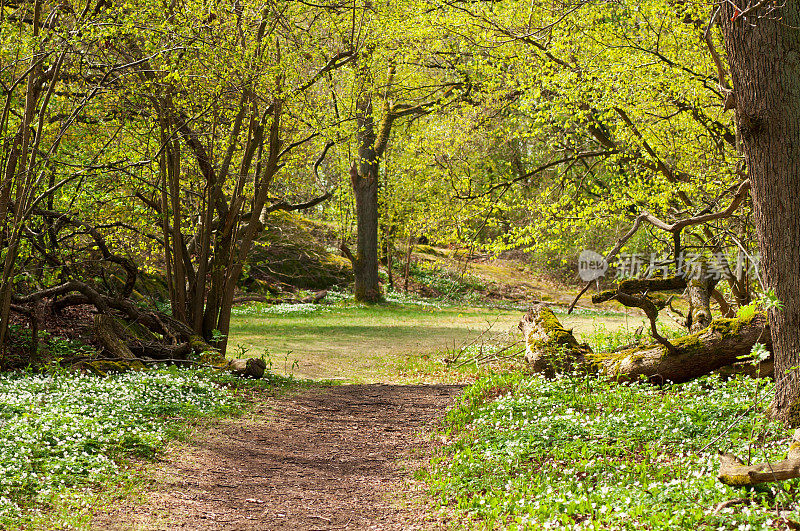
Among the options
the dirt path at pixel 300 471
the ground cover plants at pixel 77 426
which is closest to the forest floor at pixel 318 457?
the dirt path at pixel 300 471

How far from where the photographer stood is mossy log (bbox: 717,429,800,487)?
4.29 meters

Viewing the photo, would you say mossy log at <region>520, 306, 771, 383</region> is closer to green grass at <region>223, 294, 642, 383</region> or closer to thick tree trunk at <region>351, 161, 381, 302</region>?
green grass at <region>223, 294, 642, 383</region>

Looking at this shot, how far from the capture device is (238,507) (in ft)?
19.5

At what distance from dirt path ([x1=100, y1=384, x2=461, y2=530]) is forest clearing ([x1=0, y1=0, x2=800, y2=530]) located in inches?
1.7

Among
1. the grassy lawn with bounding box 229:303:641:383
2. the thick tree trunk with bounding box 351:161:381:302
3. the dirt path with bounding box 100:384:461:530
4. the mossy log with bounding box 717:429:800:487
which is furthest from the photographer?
the thick tree trunk with bounding box 351:161:381:302

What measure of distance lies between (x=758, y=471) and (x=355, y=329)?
54.0ft

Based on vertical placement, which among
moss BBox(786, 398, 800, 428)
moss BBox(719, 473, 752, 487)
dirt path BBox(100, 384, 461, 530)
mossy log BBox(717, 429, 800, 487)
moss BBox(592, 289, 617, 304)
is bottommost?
dirt path BBox(100, 384, 461, 530)

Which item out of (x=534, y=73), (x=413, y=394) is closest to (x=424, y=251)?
(x=534, y=73)

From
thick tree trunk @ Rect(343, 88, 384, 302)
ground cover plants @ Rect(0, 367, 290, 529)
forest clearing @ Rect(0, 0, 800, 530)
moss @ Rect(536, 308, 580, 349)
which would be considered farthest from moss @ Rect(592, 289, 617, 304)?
thick tree trunk @ Rect(343, 88, 384, 302)

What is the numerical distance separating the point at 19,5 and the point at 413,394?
28.4ft

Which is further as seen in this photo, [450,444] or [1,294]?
[1,294]

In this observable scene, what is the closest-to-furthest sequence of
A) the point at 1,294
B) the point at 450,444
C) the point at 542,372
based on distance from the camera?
the point at 450,444, the point at 1,294, the point at 542,372

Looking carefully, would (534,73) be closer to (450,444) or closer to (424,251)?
(450,444)

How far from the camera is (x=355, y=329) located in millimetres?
20422
